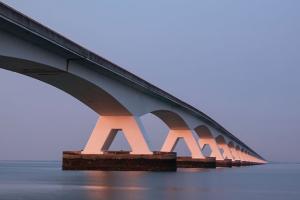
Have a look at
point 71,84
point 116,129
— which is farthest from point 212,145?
point 71,84

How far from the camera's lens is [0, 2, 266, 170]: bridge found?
28.7 m

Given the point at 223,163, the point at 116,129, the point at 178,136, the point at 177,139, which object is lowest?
the point at 223,163

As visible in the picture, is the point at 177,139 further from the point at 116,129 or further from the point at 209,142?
the point at 116,129

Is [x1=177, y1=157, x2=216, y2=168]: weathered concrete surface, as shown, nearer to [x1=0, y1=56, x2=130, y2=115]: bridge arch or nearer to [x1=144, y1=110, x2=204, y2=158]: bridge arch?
[x1=144, y1=110, x2=204, y2=158]: bridge arch

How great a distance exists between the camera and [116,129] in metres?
49.5

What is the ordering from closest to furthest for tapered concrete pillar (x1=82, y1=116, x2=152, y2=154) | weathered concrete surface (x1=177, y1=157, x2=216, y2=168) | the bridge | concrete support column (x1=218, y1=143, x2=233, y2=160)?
1. the bridge
2. tapered concrete pillar (x1=82, y1=116, x2=152, y2=154)
3. weathered concrete surface (x1=177, y1=157, x2=216, y2=168)
4. concrete support column (x1=218, y1=143, x2=233, y2=160)

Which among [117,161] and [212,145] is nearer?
[117,161]

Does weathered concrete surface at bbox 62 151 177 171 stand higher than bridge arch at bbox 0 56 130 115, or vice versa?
bridge arch at bbox 0 56 130 115

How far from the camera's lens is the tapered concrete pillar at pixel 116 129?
48.6 meters

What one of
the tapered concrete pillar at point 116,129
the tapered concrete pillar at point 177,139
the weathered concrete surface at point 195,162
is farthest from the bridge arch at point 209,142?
the tapered concrete pillar at point 116,129

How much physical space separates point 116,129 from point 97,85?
9.79 m

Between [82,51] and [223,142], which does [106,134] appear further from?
[223,142]

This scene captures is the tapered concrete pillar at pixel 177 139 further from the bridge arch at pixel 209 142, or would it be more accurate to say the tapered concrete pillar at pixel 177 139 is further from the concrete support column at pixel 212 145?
the concrete support column at pixel 212 145

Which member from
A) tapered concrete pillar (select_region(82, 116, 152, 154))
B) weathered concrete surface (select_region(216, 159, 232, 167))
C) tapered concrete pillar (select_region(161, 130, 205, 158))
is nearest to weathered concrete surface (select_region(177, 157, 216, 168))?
tapered concrete pillar (select_region(161, 130, 205, 158))
